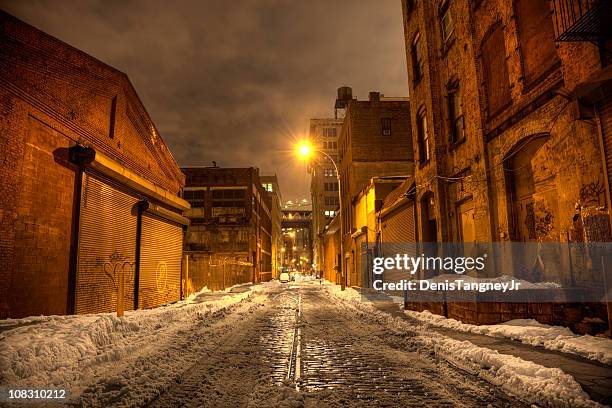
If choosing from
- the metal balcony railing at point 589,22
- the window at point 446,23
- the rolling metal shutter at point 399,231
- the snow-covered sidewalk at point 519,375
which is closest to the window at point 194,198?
the rolling metal shutter at point 399,231

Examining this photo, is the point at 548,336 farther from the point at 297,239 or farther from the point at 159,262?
the point at 297,239

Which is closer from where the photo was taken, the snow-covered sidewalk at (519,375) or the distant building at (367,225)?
the snow-covered sidewalk at (519,375)

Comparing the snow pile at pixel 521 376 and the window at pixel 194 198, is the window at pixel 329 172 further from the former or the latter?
the snow pile at pixel 521 376

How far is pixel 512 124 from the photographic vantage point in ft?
35.8

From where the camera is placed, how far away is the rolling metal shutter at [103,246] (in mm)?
12188

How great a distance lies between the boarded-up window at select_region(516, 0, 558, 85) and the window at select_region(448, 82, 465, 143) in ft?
14.2

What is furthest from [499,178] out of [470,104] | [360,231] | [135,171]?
[360,231]

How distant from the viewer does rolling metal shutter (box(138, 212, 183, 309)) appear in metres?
17.0

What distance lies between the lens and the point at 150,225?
17.8 m

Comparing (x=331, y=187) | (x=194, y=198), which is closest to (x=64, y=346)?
(x=194, y=198)

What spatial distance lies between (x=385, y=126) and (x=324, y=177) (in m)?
54.7

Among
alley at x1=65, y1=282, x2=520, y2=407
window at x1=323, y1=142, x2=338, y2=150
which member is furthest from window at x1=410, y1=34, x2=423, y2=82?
window at x1=323, y1=142, x2=338, y2=150

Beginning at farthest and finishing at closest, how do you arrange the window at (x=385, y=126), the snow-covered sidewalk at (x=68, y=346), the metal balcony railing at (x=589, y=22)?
the window at (x=385, y=126)
the metal balcony railing at (x=589, y=22)
the snow-covered sidewalk at (x=68, y=346)

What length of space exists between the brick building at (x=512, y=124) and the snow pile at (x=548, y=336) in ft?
4.91
